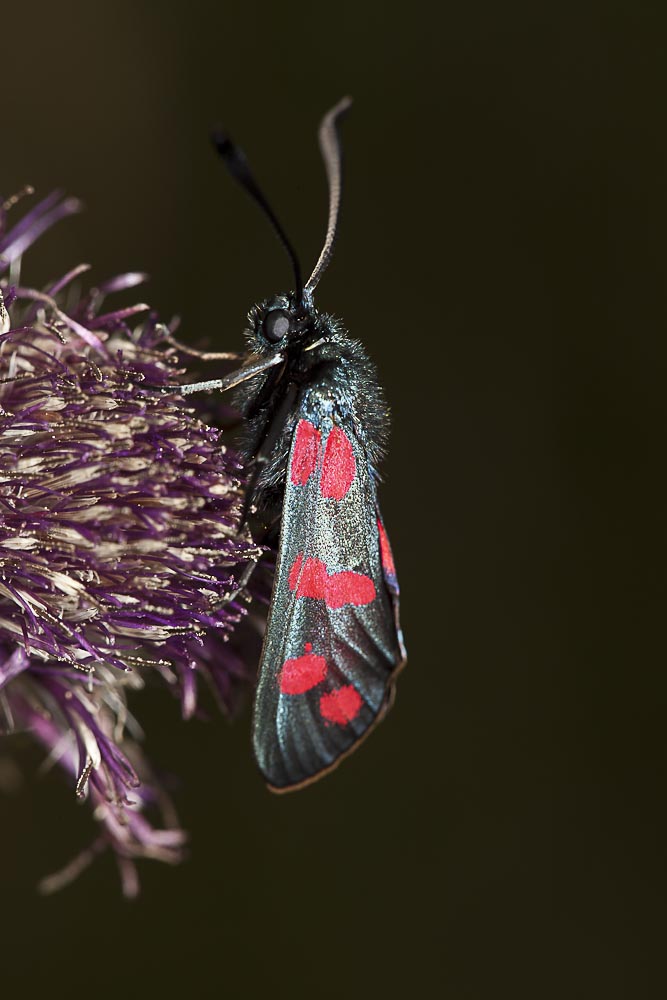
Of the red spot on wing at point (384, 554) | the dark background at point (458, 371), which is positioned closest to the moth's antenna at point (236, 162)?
the red spot on wing at point (384, 554)

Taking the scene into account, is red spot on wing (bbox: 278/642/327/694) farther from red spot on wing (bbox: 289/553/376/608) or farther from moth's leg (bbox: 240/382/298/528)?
moth's leg (bbox: 240/382/298/528)

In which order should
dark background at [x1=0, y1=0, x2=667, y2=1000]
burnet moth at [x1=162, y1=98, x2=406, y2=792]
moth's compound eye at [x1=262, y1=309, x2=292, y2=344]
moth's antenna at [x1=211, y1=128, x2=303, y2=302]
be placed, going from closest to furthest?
moth's antenna at [x1=211, y1=128, x2=303, y2=302] < burnet moth at [x1=162, y1=98, x2=406, y2=792] < moth's compound eye at [x1=262, y1=309, x2=292, y2=344] < dark background at [x1=0, y1=0, x2=667, y2=1000]

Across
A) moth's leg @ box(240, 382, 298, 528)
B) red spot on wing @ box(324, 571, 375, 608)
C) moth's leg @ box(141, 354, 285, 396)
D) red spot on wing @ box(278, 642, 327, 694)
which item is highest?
moth's leg @ box(141, 354, 285, 396)

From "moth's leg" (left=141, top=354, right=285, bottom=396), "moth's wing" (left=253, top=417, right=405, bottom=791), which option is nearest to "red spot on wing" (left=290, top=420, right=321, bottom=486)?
"moth's wing" (left=253, top=417, right=405, bottom=791)

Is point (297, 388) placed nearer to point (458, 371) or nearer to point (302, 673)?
point (302, 673)

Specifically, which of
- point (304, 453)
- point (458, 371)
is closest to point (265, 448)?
point (304, 453)

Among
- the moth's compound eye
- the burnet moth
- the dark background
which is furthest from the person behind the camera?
the dark background

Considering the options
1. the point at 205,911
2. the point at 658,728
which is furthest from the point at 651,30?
the point at 205,911
